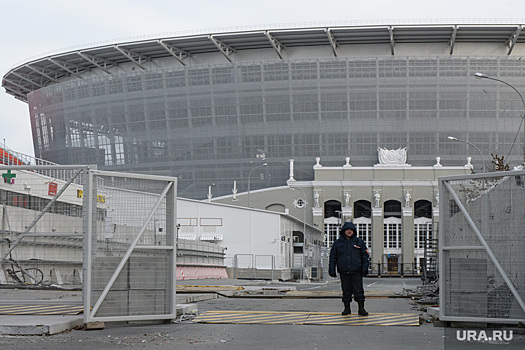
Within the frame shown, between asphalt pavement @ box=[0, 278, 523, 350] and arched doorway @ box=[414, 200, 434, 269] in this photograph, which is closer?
asphalt pavement @ box=[0, 278, 523, 350]

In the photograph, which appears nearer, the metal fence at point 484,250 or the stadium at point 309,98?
the metal fence at point 484,250

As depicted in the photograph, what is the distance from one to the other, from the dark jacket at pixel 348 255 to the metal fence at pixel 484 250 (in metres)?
1.85

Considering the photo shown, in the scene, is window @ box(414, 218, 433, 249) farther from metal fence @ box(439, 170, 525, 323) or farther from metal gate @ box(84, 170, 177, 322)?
metal gate @ box(84, 170, 177, 322)

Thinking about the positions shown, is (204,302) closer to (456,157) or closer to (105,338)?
(105,338)

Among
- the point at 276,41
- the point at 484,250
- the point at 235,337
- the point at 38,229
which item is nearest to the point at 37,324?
the point at 38,229

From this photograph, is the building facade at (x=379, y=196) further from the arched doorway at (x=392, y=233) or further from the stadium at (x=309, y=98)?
the stadium at (x=309, y=98)

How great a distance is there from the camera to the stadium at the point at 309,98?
9550cm

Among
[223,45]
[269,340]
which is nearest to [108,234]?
[269,340]

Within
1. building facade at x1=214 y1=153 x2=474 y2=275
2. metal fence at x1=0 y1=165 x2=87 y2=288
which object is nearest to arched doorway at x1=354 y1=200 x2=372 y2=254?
building facade at x1=214 y1=153 x2=474 y2=275

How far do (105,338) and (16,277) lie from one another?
387 centimetres

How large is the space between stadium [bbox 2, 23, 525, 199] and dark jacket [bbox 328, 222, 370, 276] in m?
78.1

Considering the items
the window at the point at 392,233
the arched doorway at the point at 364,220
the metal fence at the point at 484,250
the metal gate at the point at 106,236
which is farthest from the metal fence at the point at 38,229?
the window at the point at 392,233

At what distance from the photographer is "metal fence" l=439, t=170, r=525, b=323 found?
13297mm

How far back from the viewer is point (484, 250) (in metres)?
13.6
